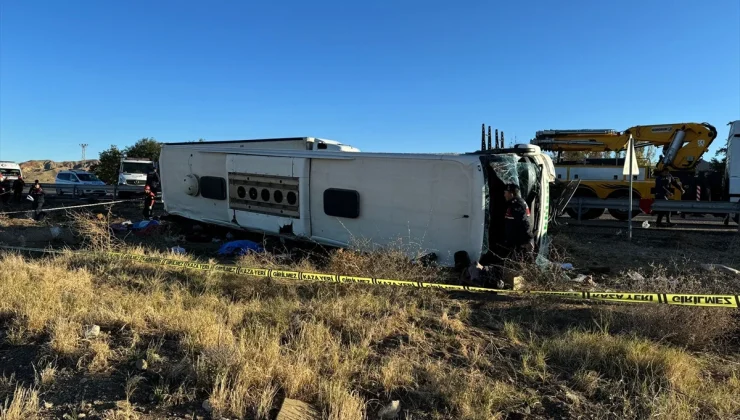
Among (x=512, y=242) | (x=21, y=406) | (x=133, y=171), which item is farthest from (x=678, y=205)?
(x=133, y=171)

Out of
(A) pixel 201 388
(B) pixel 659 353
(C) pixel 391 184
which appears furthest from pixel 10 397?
(C) pixel 391 184

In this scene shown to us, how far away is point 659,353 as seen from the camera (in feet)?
12.3

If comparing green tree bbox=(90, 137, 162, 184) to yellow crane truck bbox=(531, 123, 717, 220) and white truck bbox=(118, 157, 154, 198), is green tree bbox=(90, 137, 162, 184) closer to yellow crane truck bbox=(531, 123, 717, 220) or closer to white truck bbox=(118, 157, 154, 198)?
white truck bbox=(118, 157, 154, 198)

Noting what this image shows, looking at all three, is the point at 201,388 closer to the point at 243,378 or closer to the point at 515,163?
the point at 243,378

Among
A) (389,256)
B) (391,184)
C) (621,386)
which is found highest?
(391,184)

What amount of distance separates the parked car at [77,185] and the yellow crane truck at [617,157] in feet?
65.6

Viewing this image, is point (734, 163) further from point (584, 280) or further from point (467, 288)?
point (467, 288)

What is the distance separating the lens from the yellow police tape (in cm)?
432

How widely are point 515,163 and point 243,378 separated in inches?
210

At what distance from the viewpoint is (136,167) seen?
23.0 m

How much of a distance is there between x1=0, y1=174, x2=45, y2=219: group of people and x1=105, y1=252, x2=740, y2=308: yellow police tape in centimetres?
1046

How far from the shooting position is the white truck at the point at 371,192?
699cm

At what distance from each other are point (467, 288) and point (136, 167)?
21.6 metres

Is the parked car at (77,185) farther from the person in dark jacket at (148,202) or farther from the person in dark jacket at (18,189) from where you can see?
the person in dark jacket at (148,202)
